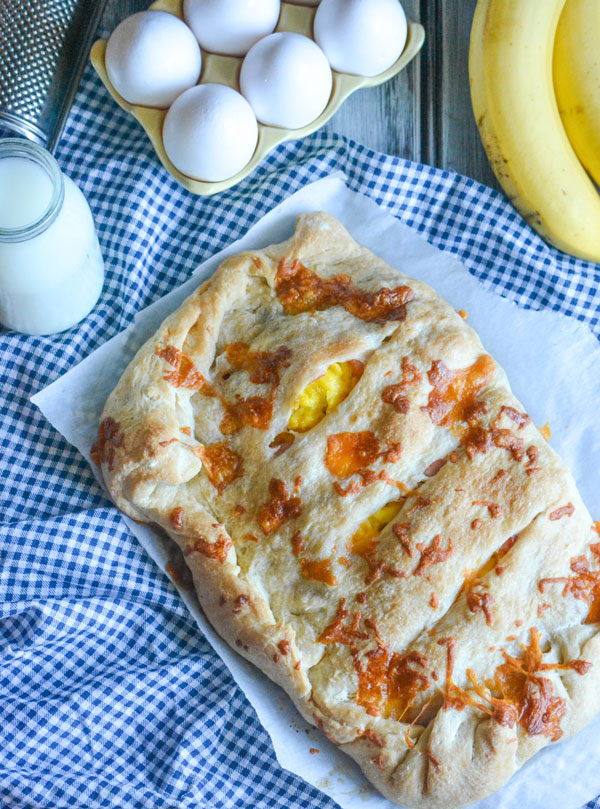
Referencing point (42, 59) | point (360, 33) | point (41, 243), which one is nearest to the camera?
point (41, 243)

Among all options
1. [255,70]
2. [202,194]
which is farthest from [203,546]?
[255,70]

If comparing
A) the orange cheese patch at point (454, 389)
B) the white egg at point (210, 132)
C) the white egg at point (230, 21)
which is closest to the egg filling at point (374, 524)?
the orange cheese patch at point (454, 389)

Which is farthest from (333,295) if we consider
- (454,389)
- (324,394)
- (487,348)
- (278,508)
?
(278,508)

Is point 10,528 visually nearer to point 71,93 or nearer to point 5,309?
point 5,309

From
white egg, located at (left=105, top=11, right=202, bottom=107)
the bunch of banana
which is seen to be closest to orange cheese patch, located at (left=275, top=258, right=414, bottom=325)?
the bunch of banana

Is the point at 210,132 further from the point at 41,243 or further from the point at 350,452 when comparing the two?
the point at 350,452

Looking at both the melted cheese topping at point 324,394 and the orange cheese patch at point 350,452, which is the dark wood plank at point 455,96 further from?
the orange cheese patch at point 350,452

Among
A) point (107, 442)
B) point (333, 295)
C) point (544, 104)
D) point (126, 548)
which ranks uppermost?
point (544, 104)
